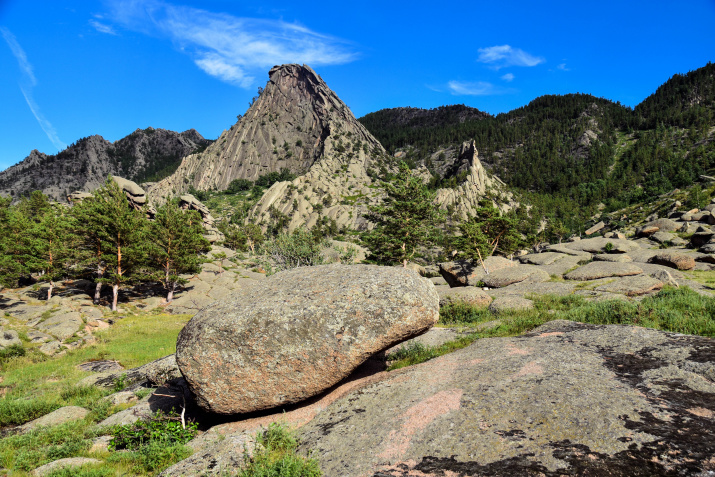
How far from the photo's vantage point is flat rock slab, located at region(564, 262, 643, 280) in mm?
24344

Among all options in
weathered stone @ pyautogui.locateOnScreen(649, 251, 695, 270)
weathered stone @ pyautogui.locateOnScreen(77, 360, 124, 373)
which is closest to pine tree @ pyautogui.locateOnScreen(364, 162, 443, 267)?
weathered stone @ pyautogui.locateOnScreen(649, 251, 695, 270)

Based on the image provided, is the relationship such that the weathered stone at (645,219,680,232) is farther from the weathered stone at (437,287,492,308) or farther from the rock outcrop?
the rock outcrop

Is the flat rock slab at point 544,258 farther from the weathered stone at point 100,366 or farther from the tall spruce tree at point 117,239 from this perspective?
the tall spruce tree at point 117,239

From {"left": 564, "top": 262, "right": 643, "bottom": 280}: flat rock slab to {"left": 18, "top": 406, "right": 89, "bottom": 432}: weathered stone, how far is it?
106 ft

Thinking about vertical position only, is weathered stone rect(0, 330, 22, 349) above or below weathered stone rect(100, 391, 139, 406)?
above

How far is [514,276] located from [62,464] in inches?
1213

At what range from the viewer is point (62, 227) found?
40.5m

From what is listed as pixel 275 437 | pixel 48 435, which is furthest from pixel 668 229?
pixel 48 435

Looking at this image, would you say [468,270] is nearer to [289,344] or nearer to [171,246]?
[289,344]

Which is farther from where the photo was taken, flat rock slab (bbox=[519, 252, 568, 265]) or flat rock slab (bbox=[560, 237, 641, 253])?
flat rock slab (bbox=[560, 237, 641, 253])

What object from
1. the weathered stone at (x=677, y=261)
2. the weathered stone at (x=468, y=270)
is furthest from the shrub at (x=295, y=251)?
the weathered stone at (x=677, y=261)

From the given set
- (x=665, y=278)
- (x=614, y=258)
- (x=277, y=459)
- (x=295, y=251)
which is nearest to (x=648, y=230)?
(x=614, y=258)

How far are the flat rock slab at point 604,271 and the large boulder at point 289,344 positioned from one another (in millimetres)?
23223

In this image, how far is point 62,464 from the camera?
7.64 metres
